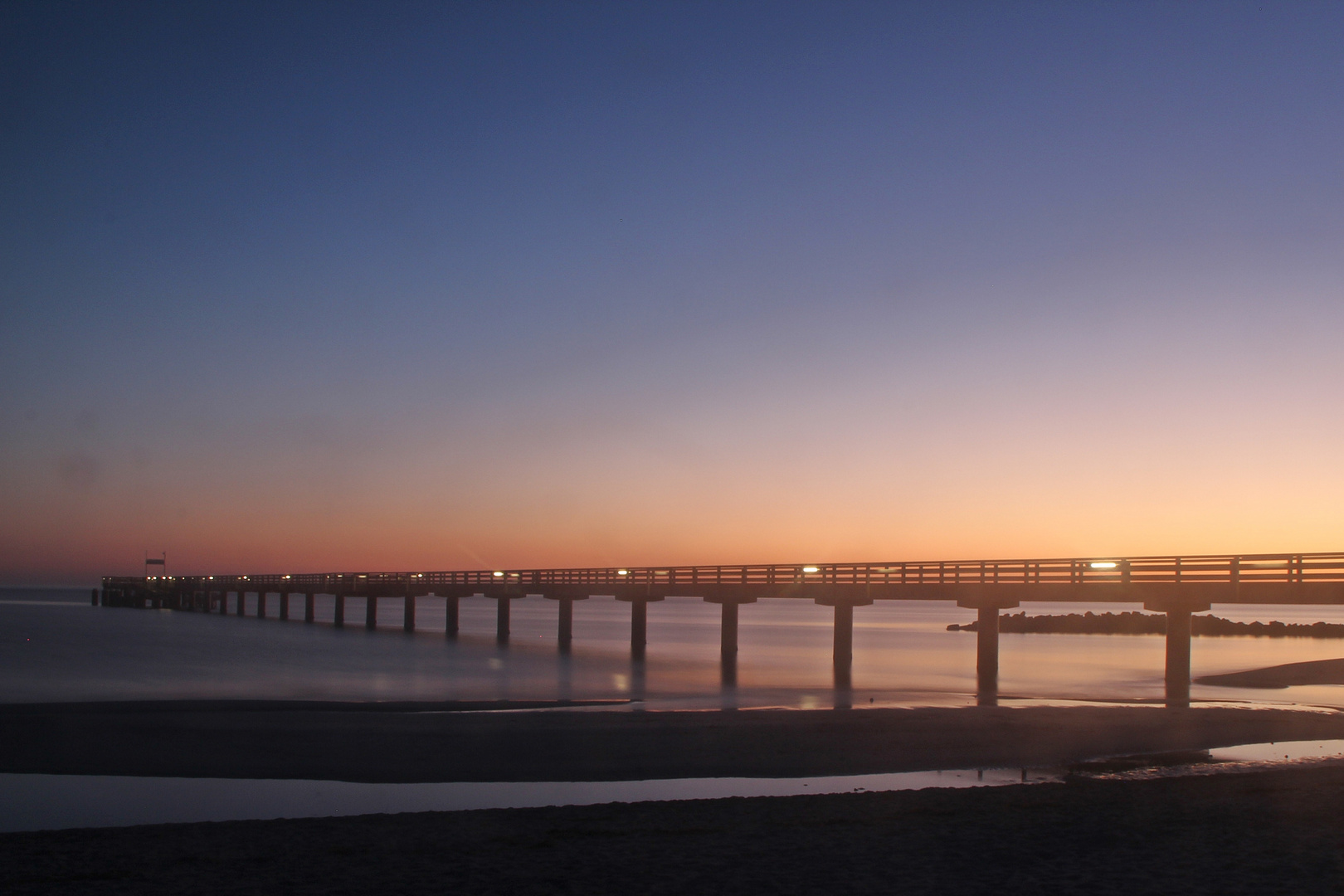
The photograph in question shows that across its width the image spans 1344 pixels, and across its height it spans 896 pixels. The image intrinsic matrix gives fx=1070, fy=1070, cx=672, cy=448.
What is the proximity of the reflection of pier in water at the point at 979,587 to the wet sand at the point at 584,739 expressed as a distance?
3.23 m

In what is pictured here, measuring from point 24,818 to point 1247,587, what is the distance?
23272 millimetres

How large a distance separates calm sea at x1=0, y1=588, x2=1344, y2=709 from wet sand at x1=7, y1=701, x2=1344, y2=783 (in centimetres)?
516

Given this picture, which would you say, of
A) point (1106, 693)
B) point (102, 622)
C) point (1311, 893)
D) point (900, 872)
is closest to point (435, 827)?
point (900, 872)

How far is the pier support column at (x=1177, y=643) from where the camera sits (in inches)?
979

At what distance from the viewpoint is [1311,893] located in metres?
7.20

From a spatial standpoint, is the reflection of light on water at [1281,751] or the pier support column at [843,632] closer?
the reflection of light on water at [1281,751]

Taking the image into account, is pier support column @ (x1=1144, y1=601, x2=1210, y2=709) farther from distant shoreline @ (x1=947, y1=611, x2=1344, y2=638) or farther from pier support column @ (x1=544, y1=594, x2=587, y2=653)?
distant shoreline @ (x1=947, y1=611, x2=1344, y2=638)

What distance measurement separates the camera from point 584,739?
17.0 metres

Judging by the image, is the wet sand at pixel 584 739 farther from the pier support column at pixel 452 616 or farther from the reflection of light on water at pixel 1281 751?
the pier support column at pixel 452 616

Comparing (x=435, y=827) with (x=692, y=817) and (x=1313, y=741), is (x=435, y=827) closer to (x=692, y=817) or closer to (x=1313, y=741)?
(x=692, y=817)

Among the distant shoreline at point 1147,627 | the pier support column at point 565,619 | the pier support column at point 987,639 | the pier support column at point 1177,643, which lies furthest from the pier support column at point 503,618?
the distant shoreline at point 1147,627

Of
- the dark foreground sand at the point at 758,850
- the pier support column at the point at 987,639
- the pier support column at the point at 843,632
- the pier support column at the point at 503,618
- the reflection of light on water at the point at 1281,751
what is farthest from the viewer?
the pier support column at the point at 503,618

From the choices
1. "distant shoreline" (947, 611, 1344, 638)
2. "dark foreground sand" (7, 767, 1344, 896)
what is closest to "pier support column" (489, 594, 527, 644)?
"distant shoreline" (947, 611, 1344, 638)

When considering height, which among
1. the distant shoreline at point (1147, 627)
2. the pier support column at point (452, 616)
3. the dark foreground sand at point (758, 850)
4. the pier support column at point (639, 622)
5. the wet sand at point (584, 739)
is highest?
the dark foreground sand at point (758, 850)
